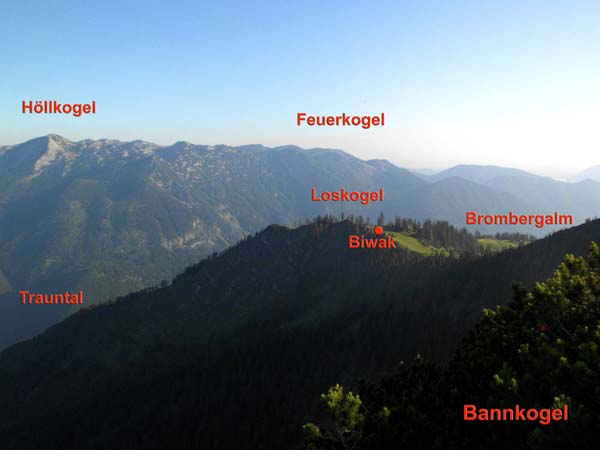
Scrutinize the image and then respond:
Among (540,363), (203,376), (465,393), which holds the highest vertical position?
(540,363)

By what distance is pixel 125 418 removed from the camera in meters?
177

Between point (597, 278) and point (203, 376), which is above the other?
point (597, 278)

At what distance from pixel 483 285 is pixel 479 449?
499ft

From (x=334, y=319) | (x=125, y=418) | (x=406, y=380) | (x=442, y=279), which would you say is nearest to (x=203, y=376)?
(x=125, y=418)

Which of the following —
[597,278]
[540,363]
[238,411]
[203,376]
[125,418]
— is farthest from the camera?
[203,376]

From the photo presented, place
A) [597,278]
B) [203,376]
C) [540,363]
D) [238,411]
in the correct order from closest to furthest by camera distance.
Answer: [540,363] < [597,278] < [238,411] < [203,376]

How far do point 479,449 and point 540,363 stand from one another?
5041 millimetres

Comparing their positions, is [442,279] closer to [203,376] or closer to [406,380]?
[203,376]

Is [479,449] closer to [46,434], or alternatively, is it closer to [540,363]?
[540,363]

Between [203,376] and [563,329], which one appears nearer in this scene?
[563,329]

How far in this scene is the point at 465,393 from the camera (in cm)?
2069

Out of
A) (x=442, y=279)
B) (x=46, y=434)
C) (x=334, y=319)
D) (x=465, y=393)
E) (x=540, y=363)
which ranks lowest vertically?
(x=46, y=434)

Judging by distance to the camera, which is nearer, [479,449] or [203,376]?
[479,449]

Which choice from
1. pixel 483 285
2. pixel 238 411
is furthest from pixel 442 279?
pixel 238 411
